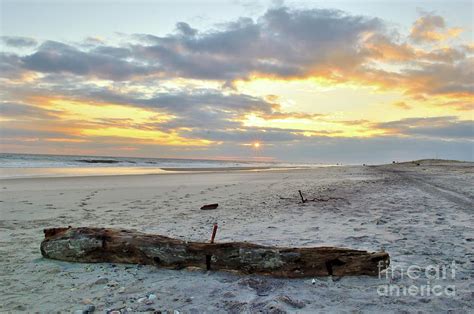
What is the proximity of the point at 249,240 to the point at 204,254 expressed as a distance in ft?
6.76

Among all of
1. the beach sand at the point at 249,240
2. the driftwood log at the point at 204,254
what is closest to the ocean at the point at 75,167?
the beach sand at the point at 249,240

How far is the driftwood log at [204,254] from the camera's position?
4617 millimetres

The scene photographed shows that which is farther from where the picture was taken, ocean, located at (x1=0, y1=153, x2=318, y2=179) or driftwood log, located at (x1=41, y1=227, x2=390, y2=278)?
ocean, located at (x1=0, y1=153, x2=318, y2=179)

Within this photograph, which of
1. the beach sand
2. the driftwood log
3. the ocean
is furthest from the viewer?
the ocean

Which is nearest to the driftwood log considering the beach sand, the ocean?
the beach sand

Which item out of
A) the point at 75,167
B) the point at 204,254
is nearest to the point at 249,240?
the point at 204,254

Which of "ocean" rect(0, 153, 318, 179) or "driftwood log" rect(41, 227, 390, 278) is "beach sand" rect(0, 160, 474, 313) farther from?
"ocean" rect(0, 153, 318, 179)

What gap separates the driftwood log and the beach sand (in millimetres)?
135

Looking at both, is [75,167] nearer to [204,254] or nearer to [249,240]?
[249,240]

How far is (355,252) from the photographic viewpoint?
4.72 metres

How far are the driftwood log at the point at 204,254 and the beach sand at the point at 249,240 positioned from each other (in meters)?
0.14

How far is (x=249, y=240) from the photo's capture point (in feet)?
22.5

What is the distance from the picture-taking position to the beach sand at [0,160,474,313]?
3945 millimetres

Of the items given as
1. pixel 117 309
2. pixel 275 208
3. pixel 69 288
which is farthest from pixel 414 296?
pixel 275 208
